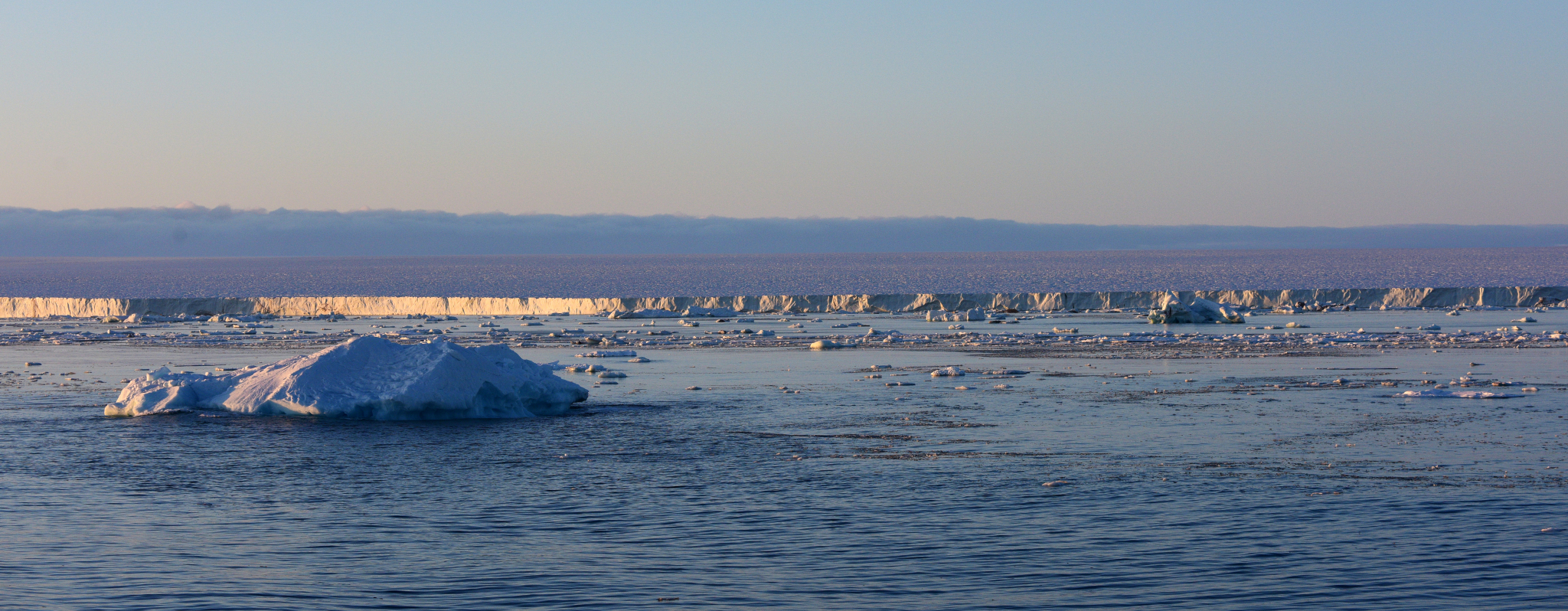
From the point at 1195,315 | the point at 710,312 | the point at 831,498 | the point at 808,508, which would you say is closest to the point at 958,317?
the point at 1195,315

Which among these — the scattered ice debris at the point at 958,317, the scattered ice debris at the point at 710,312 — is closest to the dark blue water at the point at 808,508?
the scattered ice debris at the point at 958,317

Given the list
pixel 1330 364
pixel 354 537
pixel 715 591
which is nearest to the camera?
pixel 715 591

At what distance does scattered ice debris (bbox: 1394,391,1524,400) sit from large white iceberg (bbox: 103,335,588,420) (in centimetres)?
1122

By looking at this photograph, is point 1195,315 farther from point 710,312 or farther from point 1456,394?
point 1456,394

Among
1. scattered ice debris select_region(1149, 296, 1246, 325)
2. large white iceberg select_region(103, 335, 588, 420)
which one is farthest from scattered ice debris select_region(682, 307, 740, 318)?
large white iceberg select_region(103, 335, 588, 420)

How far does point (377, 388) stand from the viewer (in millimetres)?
17891

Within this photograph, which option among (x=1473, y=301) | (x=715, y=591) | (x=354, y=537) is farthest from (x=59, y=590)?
(x=1473, y=301)

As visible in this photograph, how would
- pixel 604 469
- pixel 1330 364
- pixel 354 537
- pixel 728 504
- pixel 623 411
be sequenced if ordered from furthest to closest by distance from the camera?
pixel 1330 364, pixel 623 411, pixel 604 469, pixel 728 504, pixel 354 537

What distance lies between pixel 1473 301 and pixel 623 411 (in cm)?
4380

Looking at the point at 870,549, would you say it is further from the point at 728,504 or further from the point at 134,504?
the point at 134,504

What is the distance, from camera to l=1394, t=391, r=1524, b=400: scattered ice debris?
18.6 m

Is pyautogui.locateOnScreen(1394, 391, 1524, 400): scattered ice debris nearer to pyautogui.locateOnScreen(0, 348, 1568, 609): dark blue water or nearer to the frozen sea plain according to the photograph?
the frozen sea plain

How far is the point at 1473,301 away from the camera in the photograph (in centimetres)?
5256

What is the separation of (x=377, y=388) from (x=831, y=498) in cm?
824
